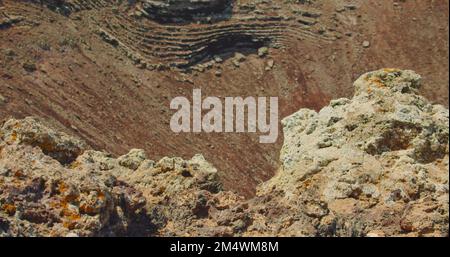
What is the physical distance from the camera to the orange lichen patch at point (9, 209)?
8141 millimetres

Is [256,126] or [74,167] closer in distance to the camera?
[74,167]

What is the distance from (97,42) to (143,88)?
2.85 meters

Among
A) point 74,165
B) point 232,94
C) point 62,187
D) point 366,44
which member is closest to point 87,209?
point 62,187

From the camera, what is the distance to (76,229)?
8.27m

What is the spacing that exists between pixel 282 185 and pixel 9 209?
153 inches

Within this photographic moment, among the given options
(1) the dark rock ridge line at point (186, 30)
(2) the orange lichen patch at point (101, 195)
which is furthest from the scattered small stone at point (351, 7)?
(2) the orange lichen patch at point (101, 195)

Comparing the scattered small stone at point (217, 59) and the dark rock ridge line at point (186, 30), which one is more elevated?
the dark rock ridge line at point (186, 30)

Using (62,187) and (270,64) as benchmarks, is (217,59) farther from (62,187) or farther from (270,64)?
(62,187)

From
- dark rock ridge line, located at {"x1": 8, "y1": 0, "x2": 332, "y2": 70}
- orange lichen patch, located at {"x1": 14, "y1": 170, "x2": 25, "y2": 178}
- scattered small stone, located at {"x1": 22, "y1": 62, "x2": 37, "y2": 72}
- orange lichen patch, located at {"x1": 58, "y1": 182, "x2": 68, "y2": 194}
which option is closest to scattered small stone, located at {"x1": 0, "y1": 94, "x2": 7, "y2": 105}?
scattered small stone, located at {"x1": 22, "y1": 62, "x2": 37, "y2": 72}

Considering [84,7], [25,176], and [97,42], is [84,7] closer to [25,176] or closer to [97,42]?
[97,42]

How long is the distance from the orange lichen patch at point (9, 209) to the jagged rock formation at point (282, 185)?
0.07 feet

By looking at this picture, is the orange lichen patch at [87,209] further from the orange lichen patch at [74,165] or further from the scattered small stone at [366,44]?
the scattered small stone at [366,44]

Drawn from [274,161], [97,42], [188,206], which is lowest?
[274,161]

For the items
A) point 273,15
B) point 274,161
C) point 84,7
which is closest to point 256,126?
point 274,161
